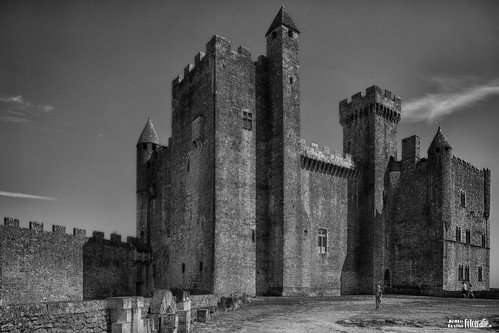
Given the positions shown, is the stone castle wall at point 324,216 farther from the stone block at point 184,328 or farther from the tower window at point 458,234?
the stone block at point 184,328

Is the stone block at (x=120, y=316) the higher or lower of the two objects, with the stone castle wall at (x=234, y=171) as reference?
lower

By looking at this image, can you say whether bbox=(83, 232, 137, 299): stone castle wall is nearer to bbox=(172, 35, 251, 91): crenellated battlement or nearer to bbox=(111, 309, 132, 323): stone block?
bbox=(172, 35, 251, 91): crenellated battlement

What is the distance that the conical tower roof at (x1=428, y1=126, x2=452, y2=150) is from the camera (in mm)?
38719

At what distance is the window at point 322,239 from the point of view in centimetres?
3515

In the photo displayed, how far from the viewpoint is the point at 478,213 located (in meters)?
44.2

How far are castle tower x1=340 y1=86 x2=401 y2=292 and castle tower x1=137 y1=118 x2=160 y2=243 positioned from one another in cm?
1673

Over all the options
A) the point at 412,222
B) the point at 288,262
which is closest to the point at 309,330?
the point at 288,262

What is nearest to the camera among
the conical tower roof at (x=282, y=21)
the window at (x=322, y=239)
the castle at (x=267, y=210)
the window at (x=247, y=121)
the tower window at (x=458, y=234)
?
the castle at (x=267, y=210)

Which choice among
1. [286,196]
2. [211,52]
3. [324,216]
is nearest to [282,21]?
[211,52]

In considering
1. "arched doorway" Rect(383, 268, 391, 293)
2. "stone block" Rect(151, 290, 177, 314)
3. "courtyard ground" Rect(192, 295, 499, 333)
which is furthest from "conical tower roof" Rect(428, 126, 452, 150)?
"stone block" Rect(151, 290, 177, 314)

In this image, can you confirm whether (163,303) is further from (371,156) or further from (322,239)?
(371,156)

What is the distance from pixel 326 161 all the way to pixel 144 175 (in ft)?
49.6

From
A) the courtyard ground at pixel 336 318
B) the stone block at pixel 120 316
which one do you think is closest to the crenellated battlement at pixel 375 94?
the courtyard ground at pixel 336 318

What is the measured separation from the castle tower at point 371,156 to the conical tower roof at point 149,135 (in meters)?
16.6
